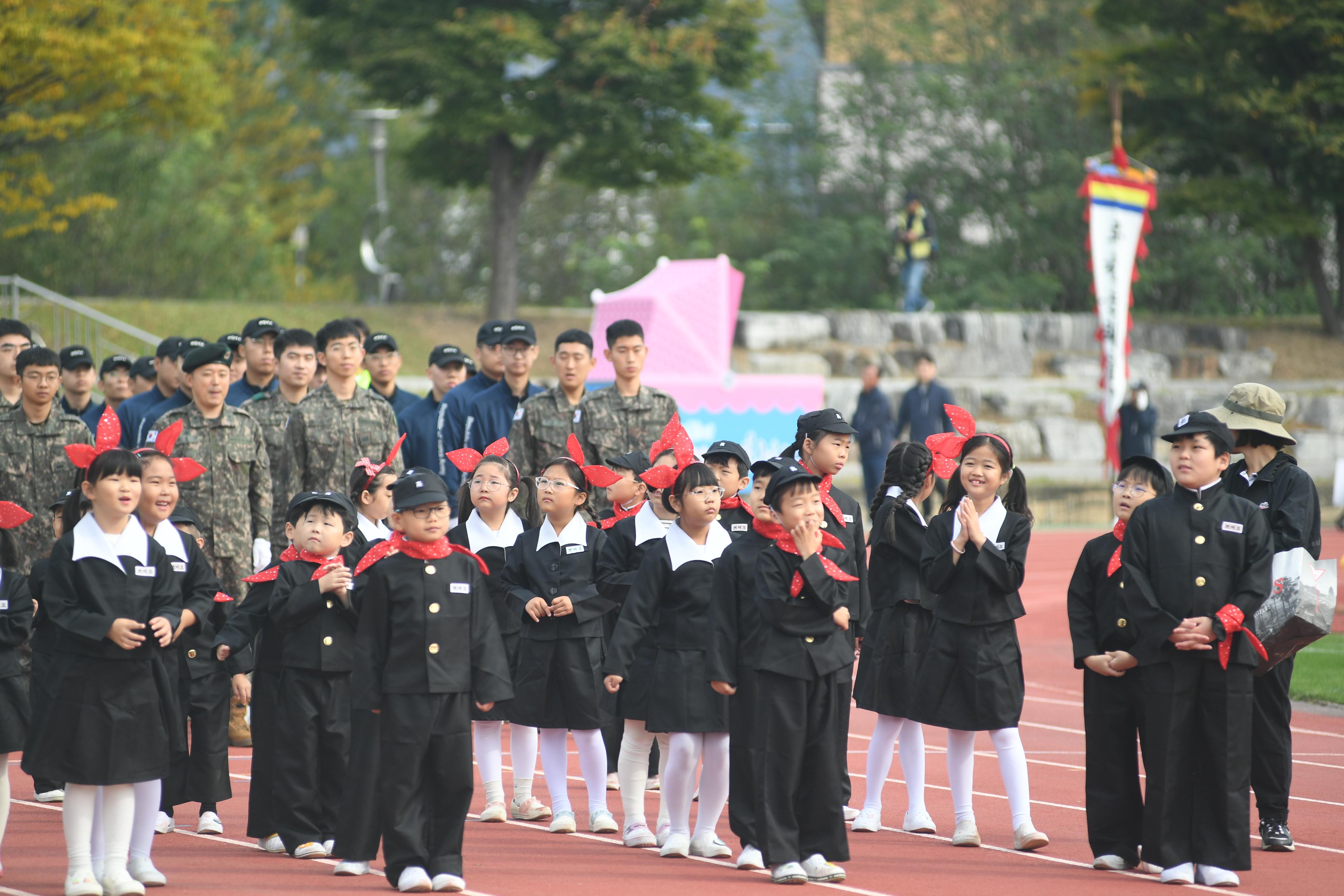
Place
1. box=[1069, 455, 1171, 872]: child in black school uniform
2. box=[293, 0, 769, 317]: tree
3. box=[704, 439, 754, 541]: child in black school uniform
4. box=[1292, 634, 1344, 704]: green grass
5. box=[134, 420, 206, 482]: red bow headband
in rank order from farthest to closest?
box=[293, 0, 769, 317]: tree, box=[1292, 634, 1344, 704]: green grass, box=[704, 439, 754, 541]: child in black school uniform, box=[134, 420, 206, 482]: red bow headband, box=[1069, 455, 1171, 872]: child in black school uniform

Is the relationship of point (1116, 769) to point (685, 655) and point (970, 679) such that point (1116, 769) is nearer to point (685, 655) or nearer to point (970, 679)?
point (970, 679)

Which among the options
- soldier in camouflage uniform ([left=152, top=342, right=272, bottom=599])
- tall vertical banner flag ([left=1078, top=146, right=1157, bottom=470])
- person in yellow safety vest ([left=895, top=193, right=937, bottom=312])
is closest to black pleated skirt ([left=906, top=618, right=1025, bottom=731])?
soldier in camouflage uniform ([left=152, top=342, right=272, bottom=599])

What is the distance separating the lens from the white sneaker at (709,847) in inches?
248

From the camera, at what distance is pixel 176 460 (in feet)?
21.5

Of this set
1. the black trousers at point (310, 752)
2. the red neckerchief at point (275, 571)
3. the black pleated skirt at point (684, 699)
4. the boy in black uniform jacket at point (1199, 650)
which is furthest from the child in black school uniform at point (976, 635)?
the red neckerchief at point (275, 571)

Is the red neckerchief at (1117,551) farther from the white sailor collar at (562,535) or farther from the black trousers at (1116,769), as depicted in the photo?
the white sailor collar at (562,535)

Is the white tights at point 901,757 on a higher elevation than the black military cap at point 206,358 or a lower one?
lower

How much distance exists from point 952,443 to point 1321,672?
6.01 metres

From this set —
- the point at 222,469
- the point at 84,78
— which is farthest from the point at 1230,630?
the point at 84,78

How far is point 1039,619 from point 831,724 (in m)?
8.72

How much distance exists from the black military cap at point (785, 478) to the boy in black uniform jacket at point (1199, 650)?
141 cm

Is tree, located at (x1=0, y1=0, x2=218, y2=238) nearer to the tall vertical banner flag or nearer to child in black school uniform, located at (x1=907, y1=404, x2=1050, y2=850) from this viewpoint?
the tall vertical banner flag

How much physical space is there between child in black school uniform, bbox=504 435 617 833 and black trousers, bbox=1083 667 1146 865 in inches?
84.9

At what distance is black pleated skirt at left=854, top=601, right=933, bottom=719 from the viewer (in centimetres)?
694
